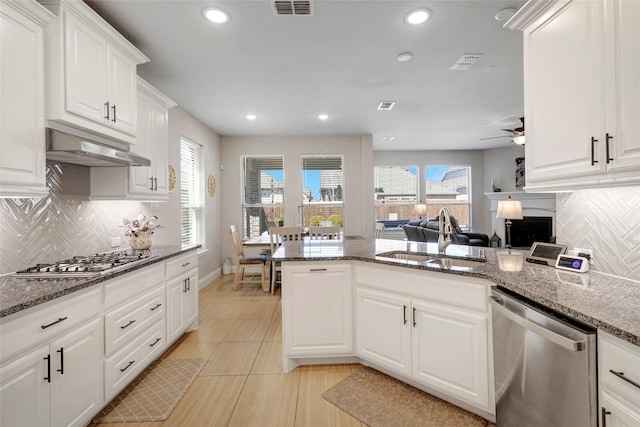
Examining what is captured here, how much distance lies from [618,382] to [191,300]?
10.4ft

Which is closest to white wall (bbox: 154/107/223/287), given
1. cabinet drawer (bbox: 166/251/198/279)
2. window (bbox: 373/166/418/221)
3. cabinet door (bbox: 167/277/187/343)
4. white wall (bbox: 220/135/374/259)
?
white wall (bbox: 220/135/374/259)

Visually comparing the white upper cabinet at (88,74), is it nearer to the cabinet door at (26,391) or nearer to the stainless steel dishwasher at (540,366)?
the cabinet door at (26,391)

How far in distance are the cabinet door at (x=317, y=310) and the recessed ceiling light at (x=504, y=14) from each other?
88.1 inches

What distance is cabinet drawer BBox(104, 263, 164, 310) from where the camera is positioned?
6.36 feet

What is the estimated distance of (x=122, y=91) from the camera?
2.40m

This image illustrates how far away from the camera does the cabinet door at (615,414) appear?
37.8 inches

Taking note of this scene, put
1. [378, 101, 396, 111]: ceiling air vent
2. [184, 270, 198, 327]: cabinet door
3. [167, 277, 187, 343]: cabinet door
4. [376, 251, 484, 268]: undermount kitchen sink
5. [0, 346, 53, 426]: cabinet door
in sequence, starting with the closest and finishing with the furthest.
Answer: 1. [0, 346, 53, 426]: cabinet door
2. [376, 251, 484, 268]: undermount kitchen sink
3. [167, 277, 187, 343]: cabinet door
4. [184, 270, 198, 327]: cabinet door
5. [378, 101, 396, 111]: ceiling air vent

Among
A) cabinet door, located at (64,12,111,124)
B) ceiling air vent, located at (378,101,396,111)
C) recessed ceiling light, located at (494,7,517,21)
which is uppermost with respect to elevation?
ceiling air vent, located at (378,101,396,111)

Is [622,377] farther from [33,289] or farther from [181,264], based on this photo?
[181,264]

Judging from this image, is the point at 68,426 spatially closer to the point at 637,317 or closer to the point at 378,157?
the point at 637,317

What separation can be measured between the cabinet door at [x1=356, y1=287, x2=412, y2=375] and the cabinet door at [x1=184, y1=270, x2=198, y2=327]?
1746mm

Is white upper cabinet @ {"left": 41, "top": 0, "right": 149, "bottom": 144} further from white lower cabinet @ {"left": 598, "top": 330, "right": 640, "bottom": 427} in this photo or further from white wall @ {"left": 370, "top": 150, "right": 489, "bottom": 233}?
white wall @ {"left": 370, "top": 150, "right": 489, "bottom": 233}

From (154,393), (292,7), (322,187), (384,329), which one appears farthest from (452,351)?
(322,187)

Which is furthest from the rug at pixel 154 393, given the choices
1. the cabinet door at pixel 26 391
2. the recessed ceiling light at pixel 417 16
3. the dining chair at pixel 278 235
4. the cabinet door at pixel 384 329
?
the recessed ceiling light at pixel 417 16
